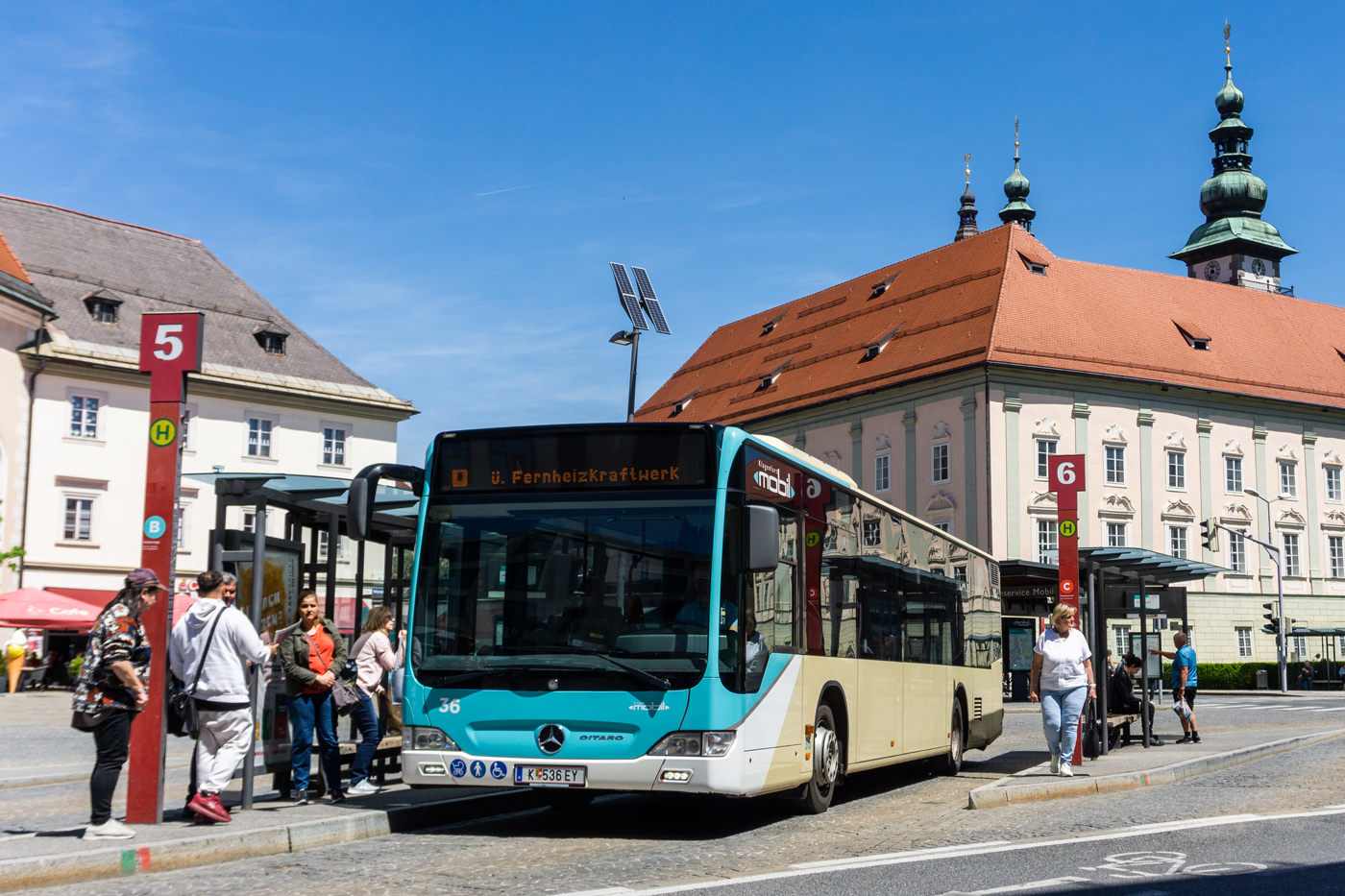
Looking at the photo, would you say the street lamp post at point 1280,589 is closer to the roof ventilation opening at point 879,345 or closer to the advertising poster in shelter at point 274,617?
the roof ventilation opening at point 879,345

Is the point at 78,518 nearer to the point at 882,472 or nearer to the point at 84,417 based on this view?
the point at 84,417

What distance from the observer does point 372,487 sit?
10.6 m

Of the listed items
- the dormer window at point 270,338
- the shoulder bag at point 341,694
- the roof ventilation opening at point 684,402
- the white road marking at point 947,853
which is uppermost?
the roof ventilation opening at point 684,402

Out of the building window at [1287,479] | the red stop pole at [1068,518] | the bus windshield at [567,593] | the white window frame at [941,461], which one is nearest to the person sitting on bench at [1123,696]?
the red stop pole at [1068,518]

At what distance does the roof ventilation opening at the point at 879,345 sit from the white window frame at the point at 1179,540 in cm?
1427

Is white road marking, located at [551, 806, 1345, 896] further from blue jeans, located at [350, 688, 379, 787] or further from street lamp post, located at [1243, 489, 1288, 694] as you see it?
street lamp post, located at [1243, 489, 1288, 694]

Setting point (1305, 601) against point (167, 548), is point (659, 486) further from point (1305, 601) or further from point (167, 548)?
point (1305, 601)

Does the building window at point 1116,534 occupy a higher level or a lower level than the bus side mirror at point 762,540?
higher

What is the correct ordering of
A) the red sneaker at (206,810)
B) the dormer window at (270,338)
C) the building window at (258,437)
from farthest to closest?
the dormer window at (270,338) < the building window at (258,437) < the red sneaker at (206,810)

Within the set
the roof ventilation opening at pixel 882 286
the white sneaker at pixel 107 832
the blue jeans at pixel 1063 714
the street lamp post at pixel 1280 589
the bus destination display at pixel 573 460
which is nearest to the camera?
the white sneaker at pixel 107 832

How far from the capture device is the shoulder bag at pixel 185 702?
1012cm

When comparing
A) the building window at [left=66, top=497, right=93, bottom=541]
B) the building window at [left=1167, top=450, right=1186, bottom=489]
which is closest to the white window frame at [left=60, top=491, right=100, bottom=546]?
the building window at [left=66, top=497, right=93, bottom=541]

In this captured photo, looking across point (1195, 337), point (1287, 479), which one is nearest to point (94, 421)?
point (1195, 337)

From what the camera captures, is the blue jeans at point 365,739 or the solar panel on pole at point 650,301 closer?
the blue jeans at point 365,739
